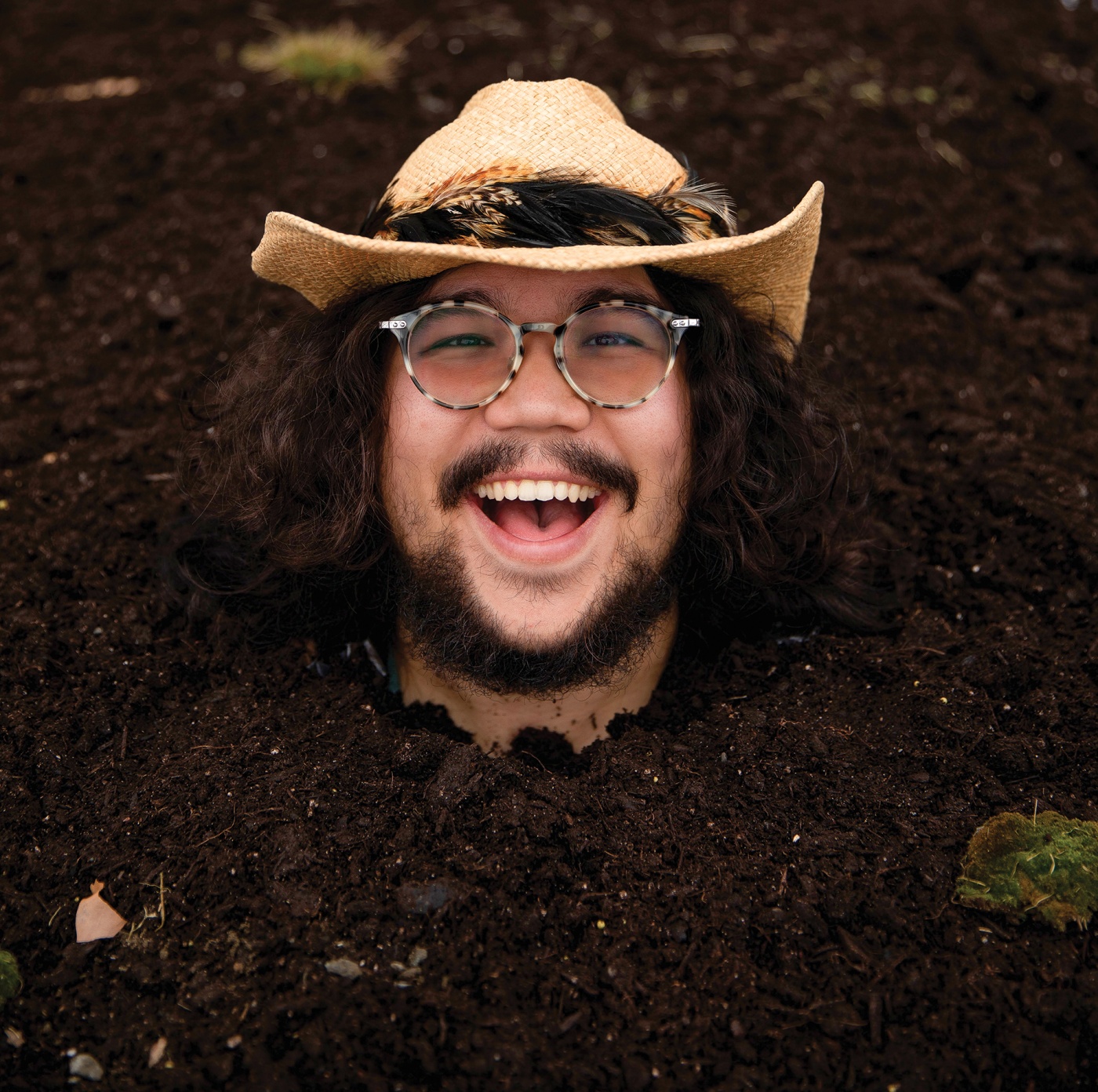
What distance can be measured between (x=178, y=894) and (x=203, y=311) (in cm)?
240

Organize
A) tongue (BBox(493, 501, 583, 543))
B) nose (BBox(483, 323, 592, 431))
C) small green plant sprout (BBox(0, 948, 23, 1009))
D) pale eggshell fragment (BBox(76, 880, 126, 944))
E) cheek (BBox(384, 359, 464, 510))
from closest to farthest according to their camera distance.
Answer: small green plant sprout (BBox(0, 948, 23, 1009)) < pale eggshell fragment (BBox(76, 880, 126, 944)) < nose (BBox(483, 323, 592, 431)) < cheek (BBox(384, 359, 464, 510)) < tongue (BBox(493, 501, 583, 543))

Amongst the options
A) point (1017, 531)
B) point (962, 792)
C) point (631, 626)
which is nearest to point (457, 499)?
point (631, 626)

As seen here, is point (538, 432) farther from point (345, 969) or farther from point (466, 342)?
point (345, 969)

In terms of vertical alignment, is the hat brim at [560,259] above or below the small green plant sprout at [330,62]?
above

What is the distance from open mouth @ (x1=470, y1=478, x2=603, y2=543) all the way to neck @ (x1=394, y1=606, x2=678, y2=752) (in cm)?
42

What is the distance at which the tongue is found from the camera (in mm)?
2617

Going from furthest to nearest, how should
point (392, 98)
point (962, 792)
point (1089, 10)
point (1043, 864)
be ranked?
point (1089, 10)
point (392, 98)
point (962, 792)
point (1043, 864)

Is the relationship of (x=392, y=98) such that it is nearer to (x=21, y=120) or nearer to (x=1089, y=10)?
(x=21, y=120)

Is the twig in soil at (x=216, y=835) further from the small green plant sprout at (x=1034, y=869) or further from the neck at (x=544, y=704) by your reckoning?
the small green plant sprout at (x=1034, y=869)

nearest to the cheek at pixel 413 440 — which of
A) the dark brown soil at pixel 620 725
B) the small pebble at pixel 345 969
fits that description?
the dark brown soil at pixel 620 725


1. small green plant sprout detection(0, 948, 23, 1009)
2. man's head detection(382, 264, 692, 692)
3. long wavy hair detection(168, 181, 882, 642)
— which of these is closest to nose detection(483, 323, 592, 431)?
man's head detection(382, 264, 692, 692)

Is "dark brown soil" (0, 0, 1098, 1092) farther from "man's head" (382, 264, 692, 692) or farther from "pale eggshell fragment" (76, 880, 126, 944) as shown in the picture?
"man's head" (382, 264, 692, 692)

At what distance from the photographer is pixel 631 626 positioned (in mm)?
2607

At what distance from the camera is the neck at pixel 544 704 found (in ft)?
9.03
